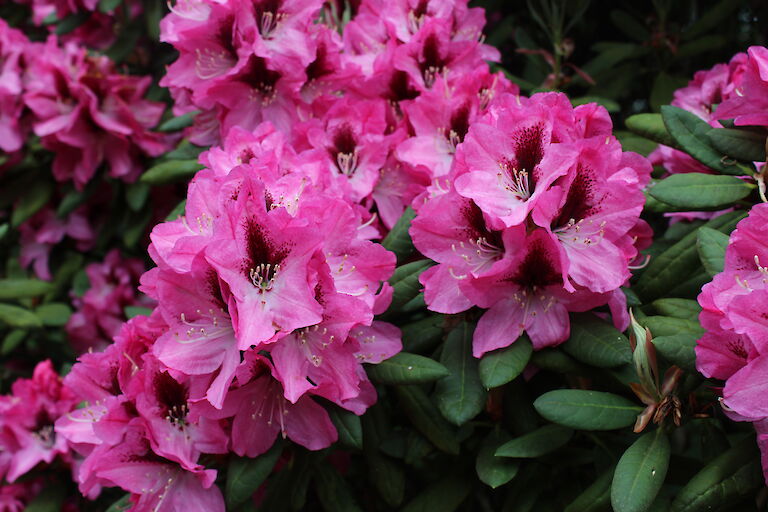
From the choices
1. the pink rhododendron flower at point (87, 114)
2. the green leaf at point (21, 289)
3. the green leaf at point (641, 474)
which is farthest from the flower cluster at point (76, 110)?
the green leaf at point (641, 474)

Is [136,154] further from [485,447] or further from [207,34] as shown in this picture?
[485,447]

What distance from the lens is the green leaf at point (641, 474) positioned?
104 cm

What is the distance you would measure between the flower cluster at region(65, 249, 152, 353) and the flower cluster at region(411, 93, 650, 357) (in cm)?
127

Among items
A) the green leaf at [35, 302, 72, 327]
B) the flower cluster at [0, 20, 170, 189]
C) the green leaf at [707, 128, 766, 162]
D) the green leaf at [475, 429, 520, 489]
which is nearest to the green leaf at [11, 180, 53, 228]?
the flower cluster at [0, 20, 170, 189]

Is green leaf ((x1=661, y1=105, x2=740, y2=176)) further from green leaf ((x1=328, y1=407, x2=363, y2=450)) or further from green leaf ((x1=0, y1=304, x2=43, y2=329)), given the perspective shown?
green leaf ((x1=0, y1=304, x2=43, y2=329))

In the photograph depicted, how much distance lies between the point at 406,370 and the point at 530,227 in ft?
0.91

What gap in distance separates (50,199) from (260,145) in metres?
1.19

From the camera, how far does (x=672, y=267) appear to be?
4.30 ft

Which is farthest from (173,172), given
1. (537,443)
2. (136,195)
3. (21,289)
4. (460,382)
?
(537,443)

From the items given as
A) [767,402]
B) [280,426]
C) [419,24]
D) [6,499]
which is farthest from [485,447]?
[6,499]

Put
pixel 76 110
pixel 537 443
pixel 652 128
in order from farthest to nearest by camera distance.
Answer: pixel 76 110, pixel 652 128, pixel 537 443

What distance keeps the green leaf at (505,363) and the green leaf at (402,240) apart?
24cm

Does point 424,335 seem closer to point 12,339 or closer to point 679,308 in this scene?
point 679,308

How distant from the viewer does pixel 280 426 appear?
1.21 m
